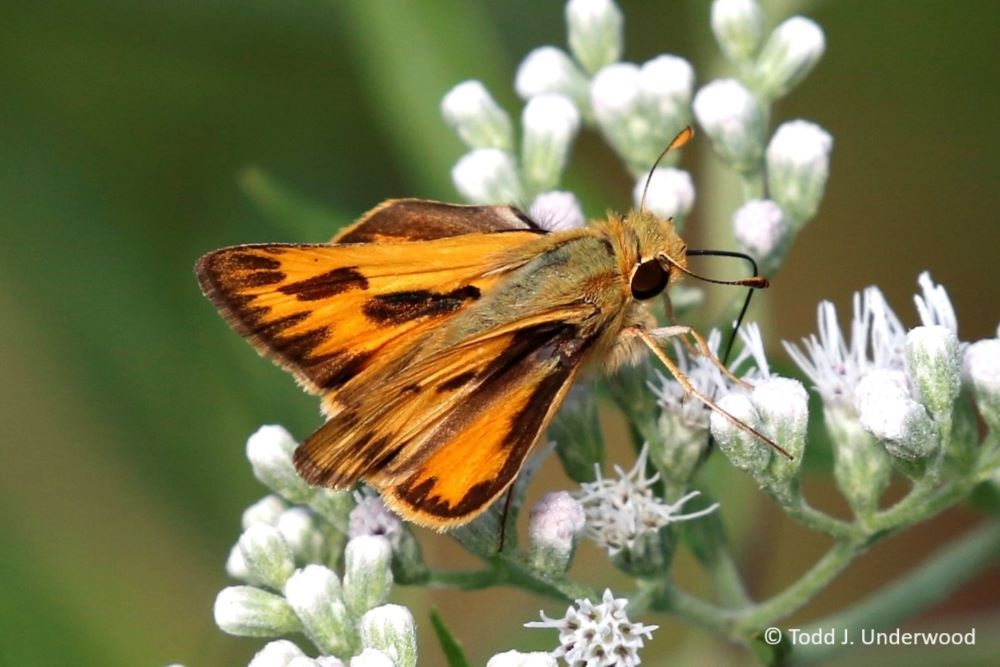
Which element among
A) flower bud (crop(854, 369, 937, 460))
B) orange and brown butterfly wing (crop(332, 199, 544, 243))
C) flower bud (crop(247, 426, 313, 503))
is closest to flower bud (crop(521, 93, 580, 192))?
orange and brown butterfly wing (crop(332, 199, 544, 243))

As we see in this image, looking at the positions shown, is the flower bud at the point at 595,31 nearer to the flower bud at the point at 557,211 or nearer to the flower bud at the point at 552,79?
the flower bud at the point at 552,79

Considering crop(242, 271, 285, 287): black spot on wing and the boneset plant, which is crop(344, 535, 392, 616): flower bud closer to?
the boneset plant

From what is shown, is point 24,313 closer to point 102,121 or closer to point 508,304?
point 102,121

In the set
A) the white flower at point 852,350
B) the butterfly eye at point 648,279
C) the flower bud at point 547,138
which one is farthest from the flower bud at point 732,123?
the butterfly eye at point 648,279

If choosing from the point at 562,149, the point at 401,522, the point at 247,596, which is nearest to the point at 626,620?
the point at 401,522

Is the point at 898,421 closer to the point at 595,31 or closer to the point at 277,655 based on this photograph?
the point at 277,655
